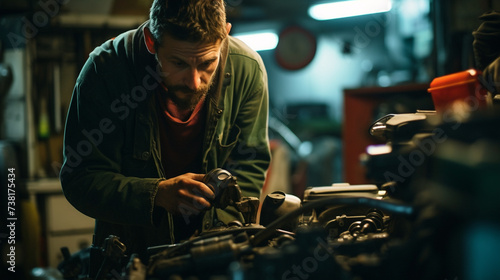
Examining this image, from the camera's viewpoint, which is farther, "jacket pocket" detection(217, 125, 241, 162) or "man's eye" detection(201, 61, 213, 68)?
"jacket pocket" detection(217, 125, 241, 162)

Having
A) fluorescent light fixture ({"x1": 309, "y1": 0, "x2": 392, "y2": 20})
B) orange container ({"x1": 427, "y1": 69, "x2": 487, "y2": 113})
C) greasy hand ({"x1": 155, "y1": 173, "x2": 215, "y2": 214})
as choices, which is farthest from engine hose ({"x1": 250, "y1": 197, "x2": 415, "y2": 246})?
fluorescent light fixture ({"x1": 309, "y1": 0, "x2": 392, "y2": 20})

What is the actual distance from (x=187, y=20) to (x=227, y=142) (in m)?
0.47

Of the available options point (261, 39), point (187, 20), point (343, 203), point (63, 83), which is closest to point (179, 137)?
point (187, 20)

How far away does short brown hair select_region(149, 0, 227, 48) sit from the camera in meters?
1.31

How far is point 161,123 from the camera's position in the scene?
1.49 metres

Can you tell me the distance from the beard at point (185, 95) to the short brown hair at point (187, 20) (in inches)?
5.7

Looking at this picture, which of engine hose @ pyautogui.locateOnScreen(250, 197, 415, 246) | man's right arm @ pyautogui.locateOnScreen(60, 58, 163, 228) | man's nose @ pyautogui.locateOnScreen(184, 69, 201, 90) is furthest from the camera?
man's nose @ pyautogui.locateOnScreen(184, 69, 201, 90)

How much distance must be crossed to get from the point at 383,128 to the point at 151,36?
0.76 m

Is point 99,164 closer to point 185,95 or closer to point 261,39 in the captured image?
point 185,95

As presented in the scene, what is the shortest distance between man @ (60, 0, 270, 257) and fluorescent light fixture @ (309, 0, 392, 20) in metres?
4.60

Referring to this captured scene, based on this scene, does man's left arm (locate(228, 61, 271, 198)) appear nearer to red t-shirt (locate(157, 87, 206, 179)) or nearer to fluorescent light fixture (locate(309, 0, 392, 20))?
red t-shirt (locate(157, 87, 206, 179))

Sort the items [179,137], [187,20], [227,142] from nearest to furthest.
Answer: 1. [187,20]
2. [179,137]
3. [227,142]

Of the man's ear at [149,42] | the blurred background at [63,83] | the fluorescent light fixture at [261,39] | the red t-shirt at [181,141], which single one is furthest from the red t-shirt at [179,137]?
the fluorescent light fixture at [261,39]

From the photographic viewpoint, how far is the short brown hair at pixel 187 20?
1.31 m
